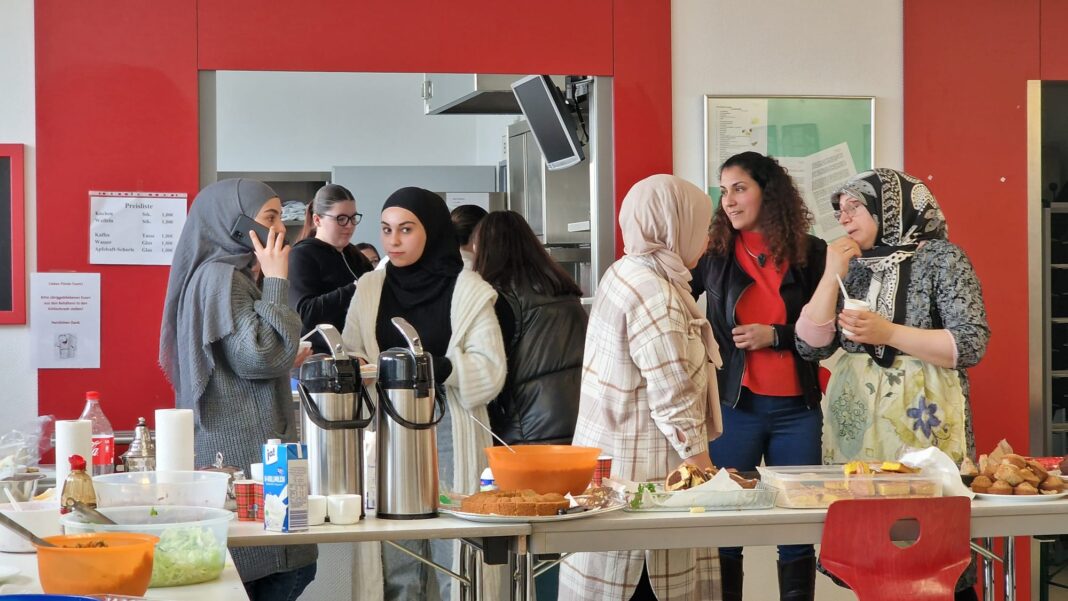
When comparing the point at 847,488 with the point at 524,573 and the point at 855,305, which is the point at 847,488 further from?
the point at 855,305

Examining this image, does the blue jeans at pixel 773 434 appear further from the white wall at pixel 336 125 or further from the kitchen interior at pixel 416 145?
the white wall at pixel 336 125

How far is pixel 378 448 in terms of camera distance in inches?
101

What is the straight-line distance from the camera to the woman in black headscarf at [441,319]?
12.3ft

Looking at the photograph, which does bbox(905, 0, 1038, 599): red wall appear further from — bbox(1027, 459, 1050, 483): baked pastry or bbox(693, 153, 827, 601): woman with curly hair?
bbox(1027, 459, 1050, 483): baked pastry

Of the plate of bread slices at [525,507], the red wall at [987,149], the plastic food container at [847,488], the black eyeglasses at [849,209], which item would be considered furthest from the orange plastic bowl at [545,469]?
the red wall at [987,149]

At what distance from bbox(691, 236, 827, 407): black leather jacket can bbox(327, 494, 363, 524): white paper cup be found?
5.52 feet

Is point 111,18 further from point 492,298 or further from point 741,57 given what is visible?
point 741,57

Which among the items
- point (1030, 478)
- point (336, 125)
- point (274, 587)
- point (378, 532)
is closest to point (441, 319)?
point (336, 125)

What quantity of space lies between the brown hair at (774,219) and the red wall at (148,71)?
95 cm

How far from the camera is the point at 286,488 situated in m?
2.39

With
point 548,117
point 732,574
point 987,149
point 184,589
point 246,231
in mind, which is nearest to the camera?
point 184,589

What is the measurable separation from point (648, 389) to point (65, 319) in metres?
2.08

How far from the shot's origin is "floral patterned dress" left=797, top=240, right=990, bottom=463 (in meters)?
3.56

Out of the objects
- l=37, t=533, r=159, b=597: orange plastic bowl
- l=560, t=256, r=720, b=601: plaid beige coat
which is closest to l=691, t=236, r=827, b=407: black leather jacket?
Result: l=560, t=256, r=720, b=601: plaid beige coat
